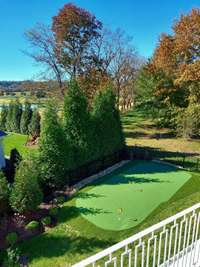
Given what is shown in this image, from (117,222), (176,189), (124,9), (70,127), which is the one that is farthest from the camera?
(124,9)

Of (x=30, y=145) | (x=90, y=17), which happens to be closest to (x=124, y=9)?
(x=90, y=17)

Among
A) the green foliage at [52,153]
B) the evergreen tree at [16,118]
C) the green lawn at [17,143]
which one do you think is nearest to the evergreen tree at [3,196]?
the green foliage at [52,153]

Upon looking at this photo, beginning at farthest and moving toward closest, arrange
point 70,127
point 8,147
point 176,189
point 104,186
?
1. point 8,147
2. point 70,127
3. point 104,186
4. point 176,189

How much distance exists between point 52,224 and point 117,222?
217cm

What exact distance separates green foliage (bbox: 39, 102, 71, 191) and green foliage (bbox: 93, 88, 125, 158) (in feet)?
7.93

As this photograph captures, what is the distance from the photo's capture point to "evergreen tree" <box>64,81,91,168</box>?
44.1 ft

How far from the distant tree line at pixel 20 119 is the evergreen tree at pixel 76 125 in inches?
372

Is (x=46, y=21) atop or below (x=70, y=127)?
atop

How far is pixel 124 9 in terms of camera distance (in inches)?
732

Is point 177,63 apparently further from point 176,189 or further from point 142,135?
point 176,189

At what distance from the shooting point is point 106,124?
1505 centimetres

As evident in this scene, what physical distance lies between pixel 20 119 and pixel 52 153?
1448 centimetres

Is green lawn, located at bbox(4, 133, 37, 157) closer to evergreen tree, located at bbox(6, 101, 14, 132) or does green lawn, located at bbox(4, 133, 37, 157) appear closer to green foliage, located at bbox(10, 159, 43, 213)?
evergreen tree, located at bbox(6, 101, 14, 132)

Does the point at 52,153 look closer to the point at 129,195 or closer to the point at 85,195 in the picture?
the point at 85,195
